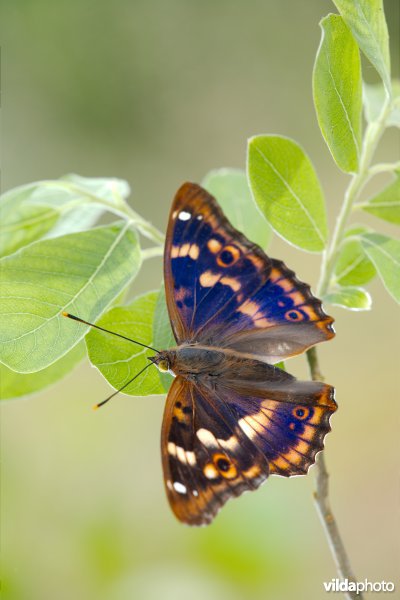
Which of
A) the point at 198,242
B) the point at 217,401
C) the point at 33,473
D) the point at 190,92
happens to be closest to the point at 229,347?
the point at 217,401

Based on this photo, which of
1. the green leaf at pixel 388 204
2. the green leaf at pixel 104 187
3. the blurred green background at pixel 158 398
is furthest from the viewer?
the blurred green background at pixel 158 398

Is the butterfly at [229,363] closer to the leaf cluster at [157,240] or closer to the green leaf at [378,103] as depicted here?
the leaf cluster at [157,240]

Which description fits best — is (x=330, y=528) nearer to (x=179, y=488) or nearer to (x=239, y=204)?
(x=179, y=488)

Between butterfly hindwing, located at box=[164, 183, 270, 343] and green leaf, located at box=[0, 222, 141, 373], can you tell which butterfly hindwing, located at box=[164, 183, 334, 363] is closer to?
butterfly hindwing, located at box=[164, 183, 270, 343]

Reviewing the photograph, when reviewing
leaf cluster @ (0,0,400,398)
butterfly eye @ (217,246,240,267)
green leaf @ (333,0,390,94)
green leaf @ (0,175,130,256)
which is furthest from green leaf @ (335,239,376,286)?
green leaf @ (0,175,130,256)

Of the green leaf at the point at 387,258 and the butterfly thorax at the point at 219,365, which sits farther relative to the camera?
the butterfly thorax at the point at 219,365

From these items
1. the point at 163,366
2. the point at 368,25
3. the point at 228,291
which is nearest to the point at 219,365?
the point at 228,291

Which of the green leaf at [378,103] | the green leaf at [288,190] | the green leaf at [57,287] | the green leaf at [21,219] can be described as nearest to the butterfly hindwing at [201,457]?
the green leaf at [57,287]
